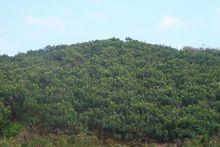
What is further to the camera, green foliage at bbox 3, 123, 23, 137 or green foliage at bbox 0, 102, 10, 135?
green foliage at bbox 0, 102, 10, 135

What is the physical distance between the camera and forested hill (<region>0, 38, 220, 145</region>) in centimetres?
1056

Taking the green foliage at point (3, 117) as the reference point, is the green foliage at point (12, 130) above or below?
below

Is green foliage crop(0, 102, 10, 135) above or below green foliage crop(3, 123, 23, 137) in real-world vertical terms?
above

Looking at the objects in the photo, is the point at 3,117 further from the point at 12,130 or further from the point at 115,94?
the point at 115,94

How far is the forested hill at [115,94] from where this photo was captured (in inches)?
416

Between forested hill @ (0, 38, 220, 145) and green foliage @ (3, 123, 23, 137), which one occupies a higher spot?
forested hill @ (0, 38, 220, 145)

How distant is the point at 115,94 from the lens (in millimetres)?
11852

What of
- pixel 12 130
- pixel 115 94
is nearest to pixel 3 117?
pixel 12 130

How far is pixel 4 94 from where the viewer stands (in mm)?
11523

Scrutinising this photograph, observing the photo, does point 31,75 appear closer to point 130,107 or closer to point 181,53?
point 130,107

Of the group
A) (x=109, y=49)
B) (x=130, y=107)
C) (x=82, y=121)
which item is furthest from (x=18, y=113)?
(x=109, y=49)

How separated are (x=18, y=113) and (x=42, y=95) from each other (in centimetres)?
77

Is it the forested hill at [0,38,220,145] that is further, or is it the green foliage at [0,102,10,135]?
the green foliage at [0,102,10,135]

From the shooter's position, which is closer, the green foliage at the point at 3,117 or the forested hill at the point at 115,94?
the forested hill at the point at 115,94
